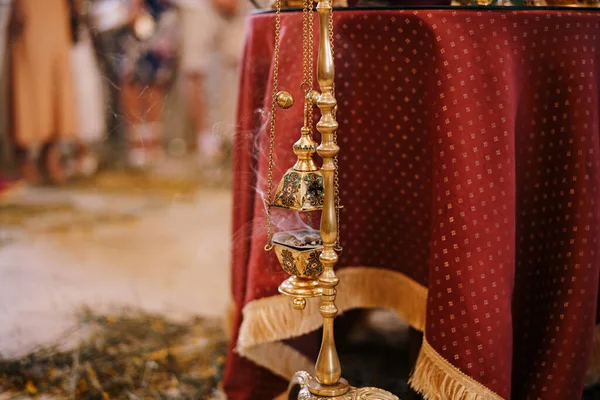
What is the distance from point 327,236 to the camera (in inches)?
32.1

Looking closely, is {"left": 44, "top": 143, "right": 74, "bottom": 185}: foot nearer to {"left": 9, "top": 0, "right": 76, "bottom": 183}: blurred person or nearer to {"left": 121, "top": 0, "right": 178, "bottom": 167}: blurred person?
{"left": 9, "top": 0, "right": 76, "bottom": 183}: blurred person

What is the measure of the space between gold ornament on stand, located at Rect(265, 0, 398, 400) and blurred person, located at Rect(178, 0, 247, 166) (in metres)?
3.02

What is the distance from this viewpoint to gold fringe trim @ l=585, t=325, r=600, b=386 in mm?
1064

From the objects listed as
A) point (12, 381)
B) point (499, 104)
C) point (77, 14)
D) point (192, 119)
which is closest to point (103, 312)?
point (12, 381)

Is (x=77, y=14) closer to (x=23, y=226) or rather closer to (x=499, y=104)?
(x=23, y=226)

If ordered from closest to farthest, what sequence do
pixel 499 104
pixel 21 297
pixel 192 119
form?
pixel 499 104
pixel 21 297
pixel 192 119

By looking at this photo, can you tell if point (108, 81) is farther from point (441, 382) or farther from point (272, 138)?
point (441, 382)

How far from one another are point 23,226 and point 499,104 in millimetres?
2279

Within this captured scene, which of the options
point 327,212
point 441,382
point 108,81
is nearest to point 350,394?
point 441,382

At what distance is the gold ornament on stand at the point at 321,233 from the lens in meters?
0.80

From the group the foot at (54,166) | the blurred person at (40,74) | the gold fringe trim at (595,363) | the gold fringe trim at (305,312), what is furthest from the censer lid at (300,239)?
the foot at (54,166)

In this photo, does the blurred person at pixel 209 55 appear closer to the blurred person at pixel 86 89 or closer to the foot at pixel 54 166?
the blurred person at pixel 86 89

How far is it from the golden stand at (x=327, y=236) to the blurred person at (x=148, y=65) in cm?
271

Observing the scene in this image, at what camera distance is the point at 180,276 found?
6.55 feet
